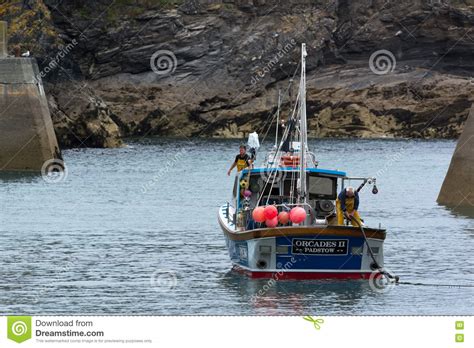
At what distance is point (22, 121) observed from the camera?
69.9 m

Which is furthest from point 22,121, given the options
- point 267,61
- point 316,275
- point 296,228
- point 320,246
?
point 267,61

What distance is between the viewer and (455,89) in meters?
132

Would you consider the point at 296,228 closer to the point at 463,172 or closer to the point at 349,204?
the point at 349,204

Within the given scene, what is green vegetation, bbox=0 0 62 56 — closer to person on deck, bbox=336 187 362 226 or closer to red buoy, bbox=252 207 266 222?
red buoy, bbox=252 207 266 222

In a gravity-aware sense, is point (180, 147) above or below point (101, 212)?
above

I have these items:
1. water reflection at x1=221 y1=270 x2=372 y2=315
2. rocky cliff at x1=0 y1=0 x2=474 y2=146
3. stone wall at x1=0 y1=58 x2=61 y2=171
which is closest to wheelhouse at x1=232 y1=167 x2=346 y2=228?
water reflection at x1=221 y1=270 x2=372 y2=315

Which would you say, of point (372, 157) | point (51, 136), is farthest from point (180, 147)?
point (51, 136)

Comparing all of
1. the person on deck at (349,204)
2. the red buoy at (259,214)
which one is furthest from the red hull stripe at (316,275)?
the red buoy at (259,214)

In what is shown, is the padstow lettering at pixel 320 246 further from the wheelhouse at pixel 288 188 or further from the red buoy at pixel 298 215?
the wheelhouse at pixel 288 188

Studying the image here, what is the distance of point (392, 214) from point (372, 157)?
40002mm

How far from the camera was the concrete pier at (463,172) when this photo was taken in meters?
48.2

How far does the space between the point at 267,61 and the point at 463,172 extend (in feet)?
289

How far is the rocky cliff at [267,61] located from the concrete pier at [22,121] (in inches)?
2089
